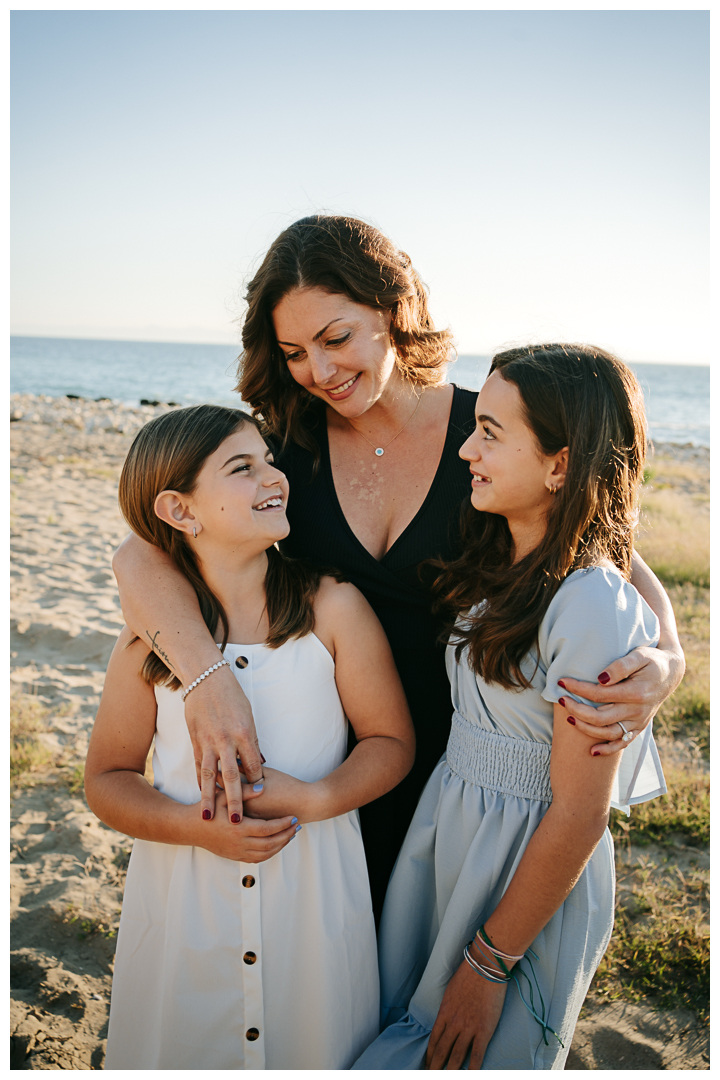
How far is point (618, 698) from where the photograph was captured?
5.31 feet

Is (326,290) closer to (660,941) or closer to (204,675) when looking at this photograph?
(204,675)

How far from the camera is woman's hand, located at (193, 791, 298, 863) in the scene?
70.1 inches

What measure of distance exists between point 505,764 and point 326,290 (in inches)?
62.5

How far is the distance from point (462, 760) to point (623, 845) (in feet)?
6.67

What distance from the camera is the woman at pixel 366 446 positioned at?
7.48 ft

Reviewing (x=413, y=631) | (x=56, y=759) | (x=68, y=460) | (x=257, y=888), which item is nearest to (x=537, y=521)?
(x=413, y=631)

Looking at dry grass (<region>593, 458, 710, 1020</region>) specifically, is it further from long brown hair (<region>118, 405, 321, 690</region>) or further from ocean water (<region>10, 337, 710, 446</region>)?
ocean water (<region>10, 337, 710, 446</region>)

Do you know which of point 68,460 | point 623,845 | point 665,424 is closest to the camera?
point 623,845

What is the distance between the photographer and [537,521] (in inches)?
78.4

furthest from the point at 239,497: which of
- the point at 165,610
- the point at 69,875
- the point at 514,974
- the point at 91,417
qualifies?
the point at 91,417

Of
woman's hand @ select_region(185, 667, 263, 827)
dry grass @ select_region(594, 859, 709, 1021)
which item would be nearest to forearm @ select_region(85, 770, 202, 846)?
woman's hand @ select_region(185, 667, 263, 827)

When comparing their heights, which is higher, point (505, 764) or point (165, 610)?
point (165, 610)

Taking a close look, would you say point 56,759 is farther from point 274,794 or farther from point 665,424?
point 665,424

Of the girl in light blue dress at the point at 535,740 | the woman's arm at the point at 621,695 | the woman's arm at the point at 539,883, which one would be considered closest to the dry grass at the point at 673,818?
the girl in light blue dress at the point at 535,740
